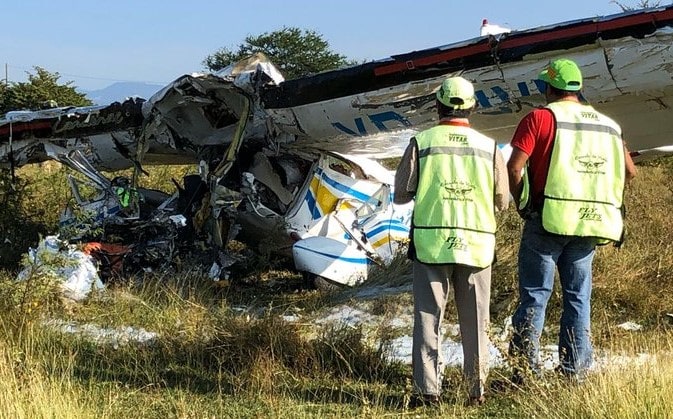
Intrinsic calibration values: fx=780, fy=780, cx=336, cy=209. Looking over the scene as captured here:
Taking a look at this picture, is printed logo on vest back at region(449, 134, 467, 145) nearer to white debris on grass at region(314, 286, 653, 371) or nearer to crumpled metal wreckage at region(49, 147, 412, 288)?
white debris on grass at region(314, 286, 653, 371)

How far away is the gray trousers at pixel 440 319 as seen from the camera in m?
4.29

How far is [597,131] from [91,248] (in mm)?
6129

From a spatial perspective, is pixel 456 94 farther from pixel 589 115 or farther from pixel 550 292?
pixel 550 292

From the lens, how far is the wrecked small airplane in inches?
248

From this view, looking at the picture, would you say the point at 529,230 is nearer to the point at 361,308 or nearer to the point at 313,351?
the point at 313,351

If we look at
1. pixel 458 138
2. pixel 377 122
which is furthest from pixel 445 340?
pixel 377 122

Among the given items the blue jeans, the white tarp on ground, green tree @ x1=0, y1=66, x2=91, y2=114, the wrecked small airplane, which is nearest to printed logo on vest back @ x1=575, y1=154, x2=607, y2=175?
the blue jeans

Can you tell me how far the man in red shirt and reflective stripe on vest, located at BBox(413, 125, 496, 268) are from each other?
27cm

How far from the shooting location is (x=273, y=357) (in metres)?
4.97

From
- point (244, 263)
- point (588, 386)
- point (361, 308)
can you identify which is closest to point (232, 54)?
point (244, 263)

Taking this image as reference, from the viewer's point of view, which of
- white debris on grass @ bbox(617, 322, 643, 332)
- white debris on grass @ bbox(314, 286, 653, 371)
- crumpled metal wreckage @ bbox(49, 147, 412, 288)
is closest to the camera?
white debris on grass @ bbox(314, 286, 653, 371)

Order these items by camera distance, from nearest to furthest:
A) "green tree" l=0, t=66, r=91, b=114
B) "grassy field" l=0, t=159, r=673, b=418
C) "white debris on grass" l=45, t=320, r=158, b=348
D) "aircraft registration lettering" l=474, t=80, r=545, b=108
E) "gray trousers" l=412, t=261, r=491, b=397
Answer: "grassy field" l=0, t=159, r=673, b=418 < "gray trousers" l=412, t=261, r=491, b=397 < "white debris on grass" l=45, t=320, r=158, b=348 < "aircraft registration lettering" l=474, t=80, r=545, b=108 < "green tree" l=0, t=66, r=91, b=114

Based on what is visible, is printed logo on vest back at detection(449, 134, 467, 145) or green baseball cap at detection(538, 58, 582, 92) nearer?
printed logo on vest back at detection(449, 134, 467, 145)

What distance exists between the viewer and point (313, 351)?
201 inches
